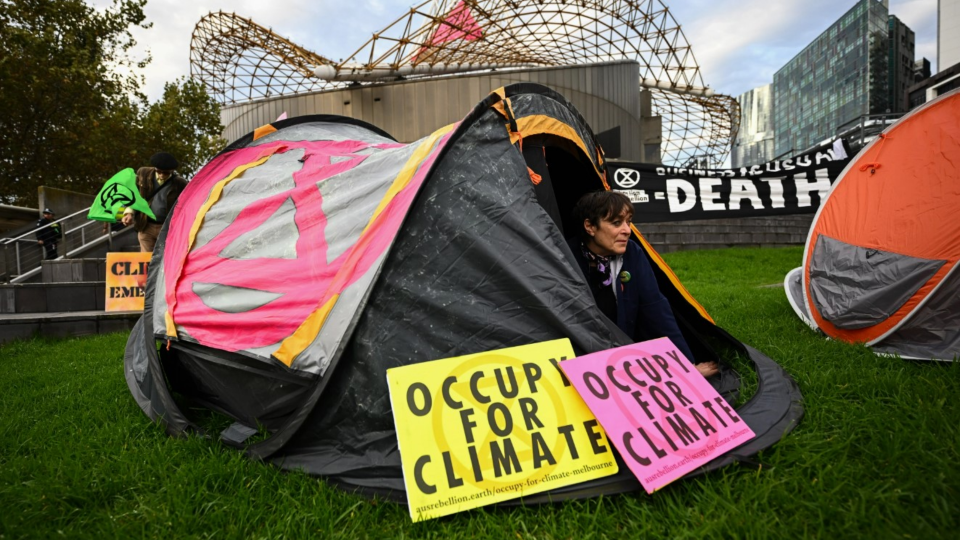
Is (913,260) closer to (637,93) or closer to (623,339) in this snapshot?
(623,339)

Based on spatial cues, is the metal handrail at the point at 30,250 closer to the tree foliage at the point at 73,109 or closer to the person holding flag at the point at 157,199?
the person holding flag at the point at 157,199

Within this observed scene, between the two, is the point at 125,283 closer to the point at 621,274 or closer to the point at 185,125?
the point at 621,274

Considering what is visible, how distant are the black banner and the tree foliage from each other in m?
12.4

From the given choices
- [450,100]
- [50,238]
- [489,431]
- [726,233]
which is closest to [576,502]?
[489,431]

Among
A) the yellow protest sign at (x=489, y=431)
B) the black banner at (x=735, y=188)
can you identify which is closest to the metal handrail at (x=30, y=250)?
the yellow protest sign at (x=489, y=431)

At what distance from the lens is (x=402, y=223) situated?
192 cm

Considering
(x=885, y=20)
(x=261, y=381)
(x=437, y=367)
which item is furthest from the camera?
(x=885, y=20)

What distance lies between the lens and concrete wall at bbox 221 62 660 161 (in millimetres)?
13578

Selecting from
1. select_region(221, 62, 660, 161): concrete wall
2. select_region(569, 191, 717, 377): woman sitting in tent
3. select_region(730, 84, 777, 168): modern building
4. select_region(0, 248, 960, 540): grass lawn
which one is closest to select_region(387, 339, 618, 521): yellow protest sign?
select_region(0, 248, 960, 540): grass lawn

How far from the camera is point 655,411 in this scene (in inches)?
68.8

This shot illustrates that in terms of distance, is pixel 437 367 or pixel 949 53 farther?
pixel 949 53

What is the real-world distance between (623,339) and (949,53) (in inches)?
1173

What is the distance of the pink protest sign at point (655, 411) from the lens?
157 cm

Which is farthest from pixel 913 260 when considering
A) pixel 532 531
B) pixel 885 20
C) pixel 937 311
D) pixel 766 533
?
pixel 885 20
